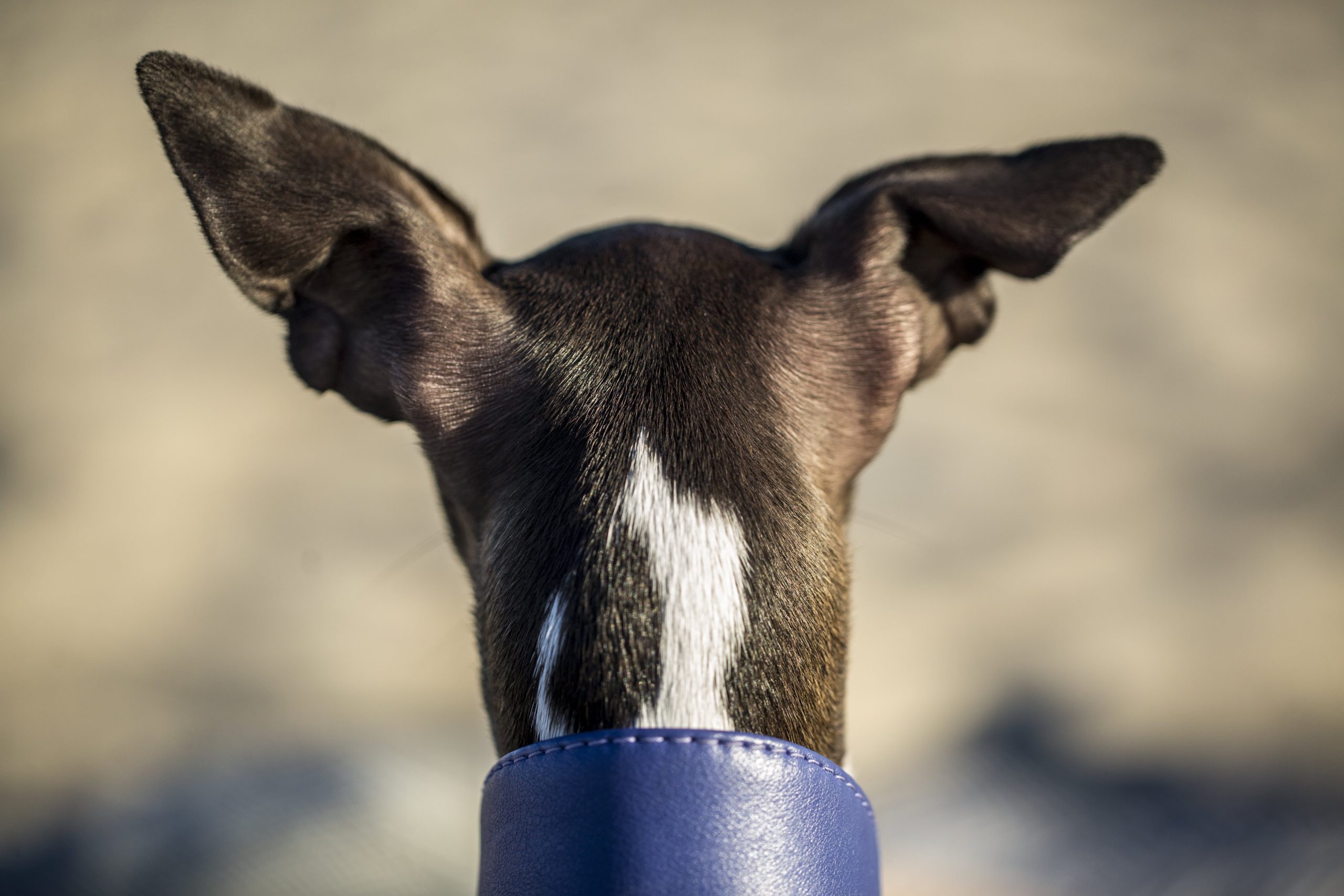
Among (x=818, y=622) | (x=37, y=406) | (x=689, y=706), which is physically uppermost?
(x=37, y=406)

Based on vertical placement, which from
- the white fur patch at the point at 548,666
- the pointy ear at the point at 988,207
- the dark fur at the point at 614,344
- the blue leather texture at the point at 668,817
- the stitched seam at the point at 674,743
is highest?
the pointy ear at the point at 988,207

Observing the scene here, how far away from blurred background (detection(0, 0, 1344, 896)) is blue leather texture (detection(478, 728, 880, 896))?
6.58 feet

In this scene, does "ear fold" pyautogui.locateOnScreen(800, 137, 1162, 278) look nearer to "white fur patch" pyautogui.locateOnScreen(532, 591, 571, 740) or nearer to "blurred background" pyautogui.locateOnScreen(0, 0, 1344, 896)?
"white fur patch" pyautogui.locateOnScreen(532, 591, 571, 740)

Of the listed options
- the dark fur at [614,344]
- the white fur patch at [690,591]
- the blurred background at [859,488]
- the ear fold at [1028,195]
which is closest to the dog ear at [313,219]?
the dark fur at [614,344]

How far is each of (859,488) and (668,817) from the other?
8.09ft

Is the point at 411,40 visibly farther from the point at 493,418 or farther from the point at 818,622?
the point at 818,622

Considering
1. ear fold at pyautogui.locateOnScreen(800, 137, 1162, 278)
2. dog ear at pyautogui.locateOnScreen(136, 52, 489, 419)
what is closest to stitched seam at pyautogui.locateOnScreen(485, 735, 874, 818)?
dog ear at pyautogui.locateOnScreen(136, 52, 489, 419)

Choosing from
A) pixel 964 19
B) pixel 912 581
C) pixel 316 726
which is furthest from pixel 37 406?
pixel 964 19

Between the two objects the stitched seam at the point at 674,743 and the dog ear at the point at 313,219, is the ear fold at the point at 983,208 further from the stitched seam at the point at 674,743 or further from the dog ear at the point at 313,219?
the stitched seam at the point at 674,743

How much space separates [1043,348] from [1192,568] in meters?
0.88

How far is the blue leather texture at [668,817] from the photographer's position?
3.38ft

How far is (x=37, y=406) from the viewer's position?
3.92 metres

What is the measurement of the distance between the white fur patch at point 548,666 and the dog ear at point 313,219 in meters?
0.50

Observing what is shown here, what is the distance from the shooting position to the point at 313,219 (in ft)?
4.69
